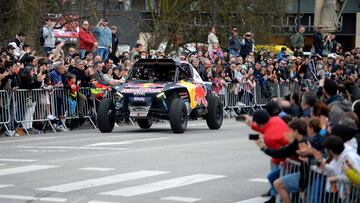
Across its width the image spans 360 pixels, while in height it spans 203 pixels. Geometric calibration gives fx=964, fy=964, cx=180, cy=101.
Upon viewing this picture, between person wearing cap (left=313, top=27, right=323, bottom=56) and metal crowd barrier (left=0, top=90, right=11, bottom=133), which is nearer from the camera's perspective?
metal crowd barrier (left=0, top=90, right=11, bottom=133)

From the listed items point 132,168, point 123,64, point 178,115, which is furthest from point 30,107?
point 132,168

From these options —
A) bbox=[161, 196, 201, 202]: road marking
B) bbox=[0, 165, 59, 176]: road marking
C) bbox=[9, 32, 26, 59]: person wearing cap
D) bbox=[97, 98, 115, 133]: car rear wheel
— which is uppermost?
bbox=[9, 32, 26, 59]: person wearing cap

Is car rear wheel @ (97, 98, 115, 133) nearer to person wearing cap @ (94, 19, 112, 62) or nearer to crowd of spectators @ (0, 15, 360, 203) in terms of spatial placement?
crowd of spectators @ (0, 15, 360, 203)

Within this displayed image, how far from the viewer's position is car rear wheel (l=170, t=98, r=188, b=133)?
2362 cm

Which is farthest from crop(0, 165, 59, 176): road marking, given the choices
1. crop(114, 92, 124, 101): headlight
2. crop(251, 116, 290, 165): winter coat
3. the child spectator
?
the child spectator

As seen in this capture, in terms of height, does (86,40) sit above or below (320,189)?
above

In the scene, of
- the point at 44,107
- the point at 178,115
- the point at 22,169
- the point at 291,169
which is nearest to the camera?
the point at 291,169

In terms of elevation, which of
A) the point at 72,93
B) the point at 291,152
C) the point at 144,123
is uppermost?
the point at 291,152

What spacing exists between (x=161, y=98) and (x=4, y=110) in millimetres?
3923

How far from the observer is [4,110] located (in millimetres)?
24031

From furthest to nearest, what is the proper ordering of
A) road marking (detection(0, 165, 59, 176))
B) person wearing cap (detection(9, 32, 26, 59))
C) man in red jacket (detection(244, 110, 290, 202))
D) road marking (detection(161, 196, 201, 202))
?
1. person wearing cap (detection(9, 32, 26, 59))
2. road marking (detection(0, 165, 59, 176))
3. road marking (detection(161, 196, 201, 202))
4. man in red jacket (detection(244, 110, 290, 202))

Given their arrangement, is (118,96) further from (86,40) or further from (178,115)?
(86,40)

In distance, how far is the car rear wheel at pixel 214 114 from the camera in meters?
25.9

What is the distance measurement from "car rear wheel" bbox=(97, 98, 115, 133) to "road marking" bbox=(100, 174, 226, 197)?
→ 28.2ft
